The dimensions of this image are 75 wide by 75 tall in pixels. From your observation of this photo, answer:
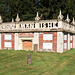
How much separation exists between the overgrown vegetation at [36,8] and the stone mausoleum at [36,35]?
1264 centimetres

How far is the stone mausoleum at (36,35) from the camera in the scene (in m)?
19.0

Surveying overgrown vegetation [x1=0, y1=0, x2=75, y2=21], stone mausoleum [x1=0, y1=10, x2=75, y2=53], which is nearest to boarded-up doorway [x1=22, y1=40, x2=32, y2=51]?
stone mausoleum [x1=0, y1=10, x2=75, y2=53]

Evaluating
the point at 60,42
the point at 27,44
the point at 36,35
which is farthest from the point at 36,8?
the point at 60,42

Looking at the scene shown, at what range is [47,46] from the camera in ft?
64.0

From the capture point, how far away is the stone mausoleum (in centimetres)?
1902

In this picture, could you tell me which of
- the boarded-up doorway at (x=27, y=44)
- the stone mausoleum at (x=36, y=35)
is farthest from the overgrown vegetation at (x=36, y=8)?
the boarded-up doorway at (x=27, y=44)

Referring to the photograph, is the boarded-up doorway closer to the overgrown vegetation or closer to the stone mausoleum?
the stone mausoleum

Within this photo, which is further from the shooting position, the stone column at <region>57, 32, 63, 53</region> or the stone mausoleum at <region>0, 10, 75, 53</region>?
the stone mausoleum at <region>0, 10, 75, 53</region>

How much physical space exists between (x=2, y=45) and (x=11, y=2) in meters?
16.9

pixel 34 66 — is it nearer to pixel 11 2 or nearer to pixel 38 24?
pixel 38 24

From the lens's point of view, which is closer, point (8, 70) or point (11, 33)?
point (8, 70)

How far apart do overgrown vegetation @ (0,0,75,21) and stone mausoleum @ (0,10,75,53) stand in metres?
12.6

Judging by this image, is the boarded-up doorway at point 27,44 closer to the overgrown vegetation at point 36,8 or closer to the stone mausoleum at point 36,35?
the stone mausoleum at point 36,35

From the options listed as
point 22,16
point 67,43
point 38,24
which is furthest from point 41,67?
point 22,16
